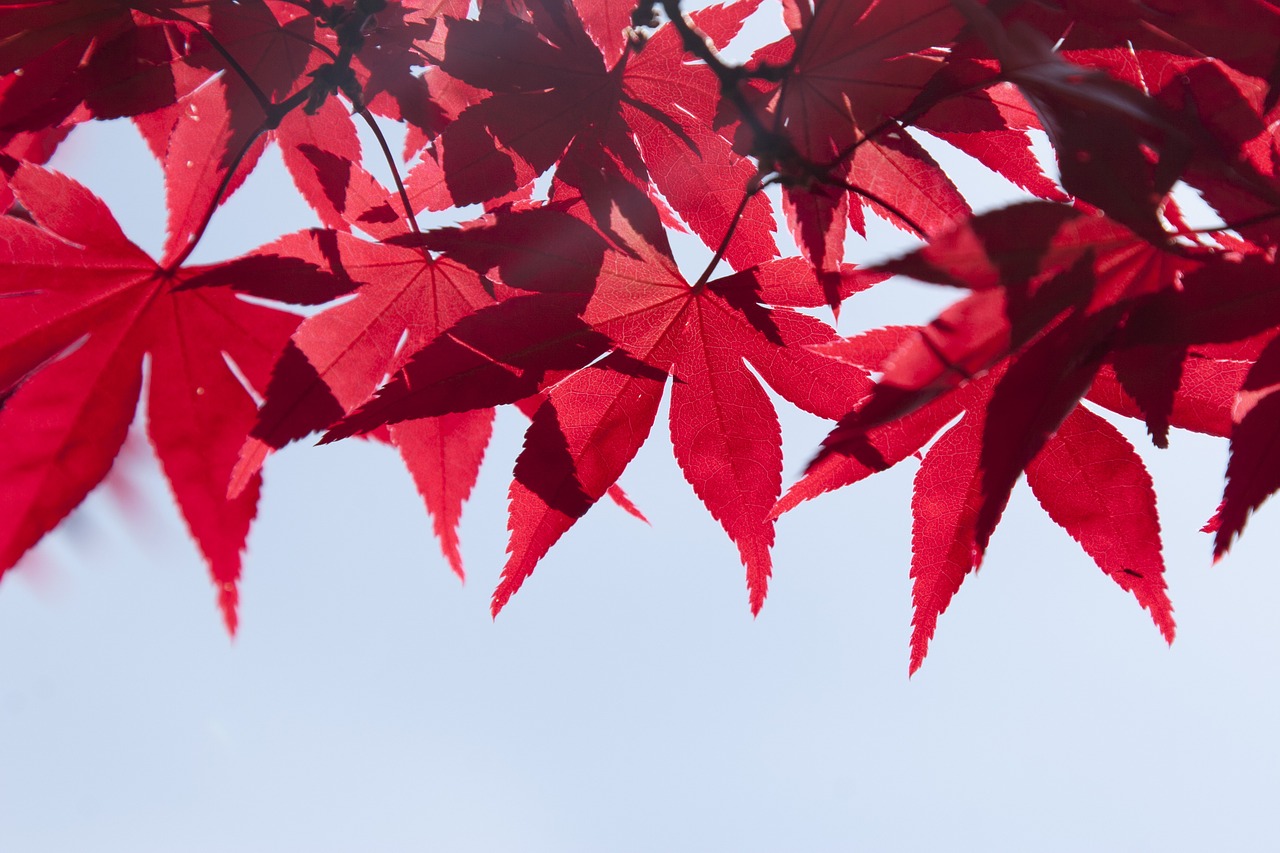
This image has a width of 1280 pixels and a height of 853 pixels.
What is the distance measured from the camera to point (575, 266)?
0.71 metres

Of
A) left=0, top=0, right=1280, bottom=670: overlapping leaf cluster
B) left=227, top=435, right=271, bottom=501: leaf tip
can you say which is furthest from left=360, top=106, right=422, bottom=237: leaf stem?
left=227, top=435, right=271, bottom=501: leaf tip

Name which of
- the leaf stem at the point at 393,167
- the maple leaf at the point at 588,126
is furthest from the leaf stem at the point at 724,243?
the leaf stem at the point at 393,167

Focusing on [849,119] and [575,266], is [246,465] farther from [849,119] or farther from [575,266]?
[849,119]

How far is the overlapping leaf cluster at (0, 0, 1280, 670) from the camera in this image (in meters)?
0.61

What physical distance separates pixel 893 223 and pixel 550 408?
36cm

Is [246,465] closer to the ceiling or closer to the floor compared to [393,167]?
closer to the floor

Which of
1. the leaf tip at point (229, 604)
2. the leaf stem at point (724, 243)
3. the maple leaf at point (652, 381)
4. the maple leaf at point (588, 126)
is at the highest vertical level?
the maple leaf at point (588, 126)

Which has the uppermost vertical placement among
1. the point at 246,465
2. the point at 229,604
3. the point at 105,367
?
the point at 105,367

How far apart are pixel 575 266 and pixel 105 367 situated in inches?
18.7

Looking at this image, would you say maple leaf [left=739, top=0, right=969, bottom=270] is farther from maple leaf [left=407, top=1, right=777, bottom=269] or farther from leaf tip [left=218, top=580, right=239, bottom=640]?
leaf tip [left=218, top=580, right=239, bottom=640]

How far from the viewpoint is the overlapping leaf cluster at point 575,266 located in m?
0.61

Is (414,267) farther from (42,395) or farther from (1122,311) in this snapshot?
(1122,311)

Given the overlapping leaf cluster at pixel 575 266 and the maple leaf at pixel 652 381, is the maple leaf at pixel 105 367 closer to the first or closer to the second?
the overlapping leaf cluster at pixel 575 266

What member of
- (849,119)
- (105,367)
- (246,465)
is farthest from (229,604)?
(849,119)
